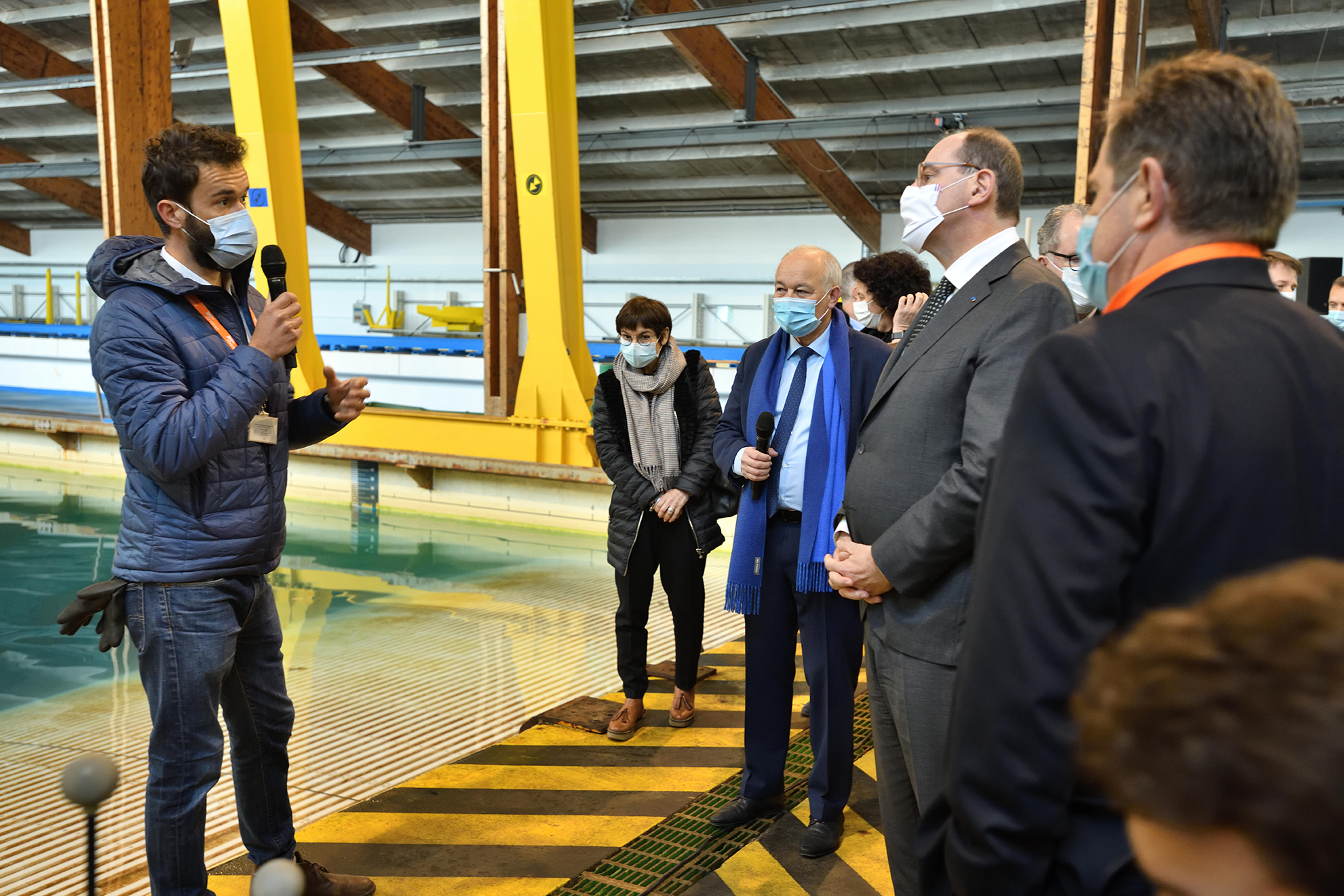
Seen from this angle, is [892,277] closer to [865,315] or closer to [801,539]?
[865,315]

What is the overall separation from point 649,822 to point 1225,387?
2.22m

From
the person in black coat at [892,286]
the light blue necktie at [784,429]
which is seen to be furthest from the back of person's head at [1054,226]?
the light blue necktie at [784,429]

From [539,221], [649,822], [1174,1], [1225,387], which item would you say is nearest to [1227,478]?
[1225,387]

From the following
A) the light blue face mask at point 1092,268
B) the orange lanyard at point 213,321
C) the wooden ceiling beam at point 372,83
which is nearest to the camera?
the light blue face mask at point 1092,268

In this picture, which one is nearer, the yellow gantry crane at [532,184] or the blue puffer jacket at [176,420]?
the blue puffer jacket at [176,420]

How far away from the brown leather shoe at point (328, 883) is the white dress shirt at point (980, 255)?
1.89m

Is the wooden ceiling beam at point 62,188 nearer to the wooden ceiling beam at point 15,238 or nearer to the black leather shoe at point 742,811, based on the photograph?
the wooden ceiling beam at point 15,238

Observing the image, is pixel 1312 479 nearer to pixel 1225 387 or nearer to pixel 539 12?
pixel 1225 387

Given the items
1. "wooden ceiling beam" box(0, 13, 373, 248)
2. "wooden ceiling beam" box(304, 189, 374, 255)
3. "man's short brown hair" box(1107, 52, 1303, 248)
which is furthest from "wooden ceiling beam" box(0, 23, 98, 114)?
"man's short brown hair" box(1107, 52, 1303, 248)

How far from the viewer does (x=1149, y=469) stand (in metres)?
0.89

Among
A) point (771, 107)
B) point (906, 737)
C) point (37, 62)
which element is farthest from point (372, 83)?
point (906, 737)

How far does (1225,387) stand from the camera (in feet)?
2.90

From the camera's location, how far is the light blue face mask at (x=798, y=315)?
8.63ft

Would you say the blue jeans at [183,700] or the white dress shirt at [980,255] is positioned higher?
the white dress shirt at [980,255]
